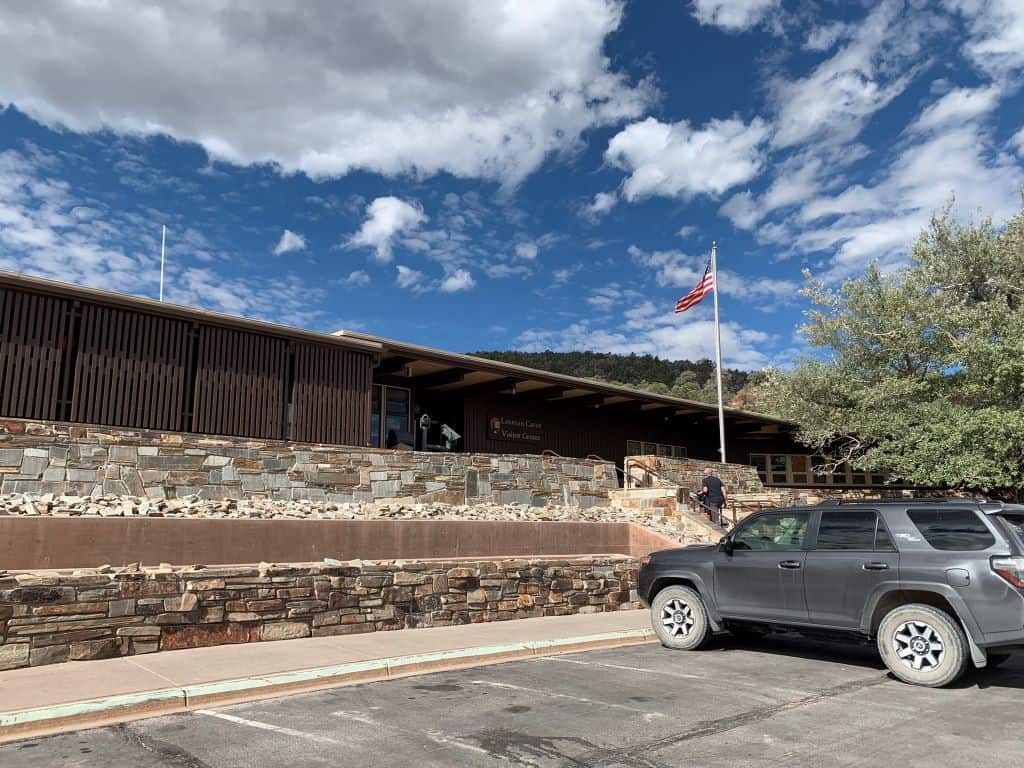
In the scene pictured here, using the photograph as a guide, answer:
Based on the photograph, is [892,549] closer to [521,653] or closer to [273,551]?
[521,653]

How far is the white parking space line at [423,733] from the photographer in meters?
4.81

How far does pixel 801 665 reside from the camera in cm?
766

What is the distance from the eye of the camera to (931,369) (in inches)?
877

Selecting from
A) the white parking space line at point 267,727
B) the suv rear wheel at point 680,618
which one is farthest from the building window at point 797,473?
the white parking space line at point 267,727

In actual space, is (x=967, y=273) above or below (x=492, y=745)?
above

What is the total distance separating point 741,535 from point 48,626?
22.8ft

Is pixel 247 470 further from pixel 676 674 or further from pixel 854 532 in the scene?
pixel 854 532

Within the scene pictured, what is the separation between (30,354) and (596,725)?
1134 centimetres

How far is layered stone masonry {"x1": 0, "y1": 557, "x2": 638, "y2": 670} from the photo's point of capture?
687cm

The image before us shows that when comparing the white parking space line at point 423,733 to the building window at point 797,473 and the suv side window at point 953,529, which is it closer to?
the suv side window at point 953,529

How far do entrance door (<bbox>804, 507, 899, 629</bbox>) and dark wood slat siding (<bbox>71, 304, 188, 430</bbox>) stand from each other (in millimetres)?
11126

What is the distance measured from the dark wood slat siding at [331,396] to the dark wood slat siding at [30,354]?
430 centimetres

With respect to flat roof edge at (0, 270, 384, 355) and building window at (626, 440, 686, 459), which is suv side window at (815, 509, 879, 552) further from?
building window at (626, 440, 686, 459)

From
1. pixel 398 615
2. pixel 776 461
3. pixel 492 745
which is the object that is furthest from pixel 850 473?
pixel 492 745
